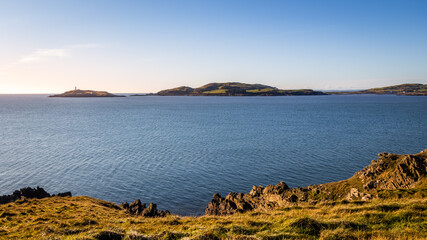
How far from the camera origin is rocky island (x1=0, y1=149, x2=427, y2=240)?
1295cm

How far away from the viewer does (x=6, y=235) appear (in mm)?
16484

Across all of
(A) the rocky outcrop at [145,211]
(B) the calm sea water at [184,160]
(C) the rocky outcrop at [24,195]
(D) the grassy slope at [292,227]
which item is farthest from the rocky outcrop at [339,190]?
(C) the rocky outcrop at [24,195]

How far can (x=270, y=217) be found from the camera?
16203 mm

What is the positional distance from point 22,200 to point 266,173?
3178 centimetres

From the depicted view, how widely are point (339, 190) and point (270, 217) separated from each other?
677 inches

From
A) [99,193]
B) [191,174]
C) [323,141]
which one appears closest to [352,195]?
[191,174]

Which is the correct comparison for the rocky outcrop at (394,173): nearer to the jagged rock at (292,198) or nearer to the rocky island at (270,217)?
the rocky island at (270,217)

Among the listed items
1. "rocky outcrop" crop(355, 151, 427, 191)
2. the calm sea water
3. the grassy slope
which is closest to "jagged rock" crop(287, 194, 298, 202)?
the grassy slope

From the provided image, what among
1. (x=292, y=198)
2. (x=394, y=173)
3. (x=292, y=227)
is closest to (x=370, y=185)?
(x=394, y=173)

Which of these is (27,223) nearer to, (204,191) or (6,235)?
(6,235)

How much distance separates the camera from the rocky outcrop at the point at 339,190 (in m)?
25.3

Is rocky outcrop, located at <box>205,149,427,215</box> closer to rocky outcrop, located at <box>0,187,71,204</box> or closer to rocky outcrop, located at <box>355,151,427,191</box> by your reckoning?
rocky outcrop, located at <box>355,151,427,191</box>

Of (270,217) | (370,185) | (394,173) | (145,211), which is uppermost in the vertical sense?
(270,217)

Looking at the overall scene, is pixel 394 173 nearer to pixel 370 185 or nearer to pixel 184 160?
pixel 370 185
